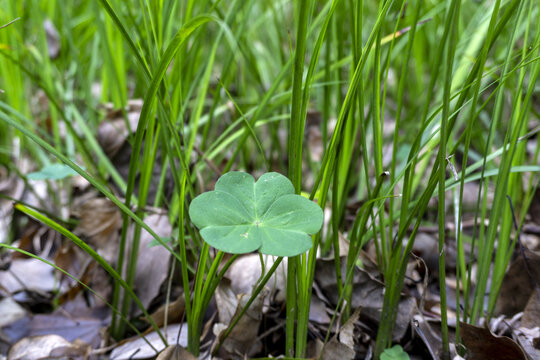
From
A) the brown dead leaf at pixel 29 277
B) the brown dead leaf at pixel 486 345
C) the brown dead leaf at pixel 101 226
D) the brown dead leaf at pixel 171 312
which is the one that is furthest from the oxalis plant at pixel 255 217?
the brown dead leaf at pixel 29 277

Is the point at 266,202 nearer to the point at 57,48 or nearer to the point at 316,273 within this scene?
the point at 316,273

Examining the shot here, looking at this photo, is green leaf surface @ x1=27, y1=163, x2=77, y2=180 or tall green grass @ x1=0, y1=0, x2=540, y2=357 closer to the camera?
tall green grass @ x1=0, y1=0, x2=540, y2=357

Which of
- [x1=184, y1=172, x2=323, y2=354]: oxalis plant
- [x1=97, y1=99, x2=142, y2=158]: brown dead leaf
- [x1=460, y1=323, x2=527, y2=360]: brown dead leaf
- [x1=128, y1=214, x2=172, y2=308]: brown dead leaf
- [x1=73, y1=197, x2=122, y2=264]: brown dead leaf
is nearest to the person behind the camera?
[x1=184, y1=172, x2=323, y2=354]: oxalis plant

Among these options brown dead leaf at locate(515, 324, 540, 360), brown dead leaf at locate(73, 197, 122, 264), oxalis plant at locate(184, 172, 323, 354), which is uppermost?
oxalis plant at locate(184, 172, 323, 354)

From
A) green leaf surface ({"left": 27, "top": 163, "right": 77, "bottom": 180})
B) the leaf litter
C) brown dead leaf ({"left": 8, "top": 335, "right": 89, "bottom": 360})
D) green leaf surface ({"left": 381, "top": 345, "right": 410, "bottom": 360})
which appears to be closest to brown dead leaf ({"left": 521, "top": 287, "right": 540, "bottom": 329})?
the leaf litter

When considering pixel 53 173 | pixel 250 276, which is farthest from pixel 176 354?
pixel 53 173

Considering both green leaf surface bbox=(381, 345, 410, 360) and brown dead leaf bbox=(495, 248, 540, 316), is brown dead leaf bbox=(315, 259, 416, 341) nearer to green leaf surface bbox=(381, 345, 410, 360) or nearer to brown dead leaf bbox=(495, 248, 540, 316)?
green leaf surface bbox=(381, 345, 410, 360)

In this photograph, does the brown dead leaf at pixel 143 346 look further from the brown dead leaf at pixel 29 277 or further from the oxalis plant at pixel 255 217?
the brown dead leaf at pixel 29 277

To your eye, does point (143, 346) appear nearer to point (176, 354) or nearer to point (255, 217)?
point (176, 354)
